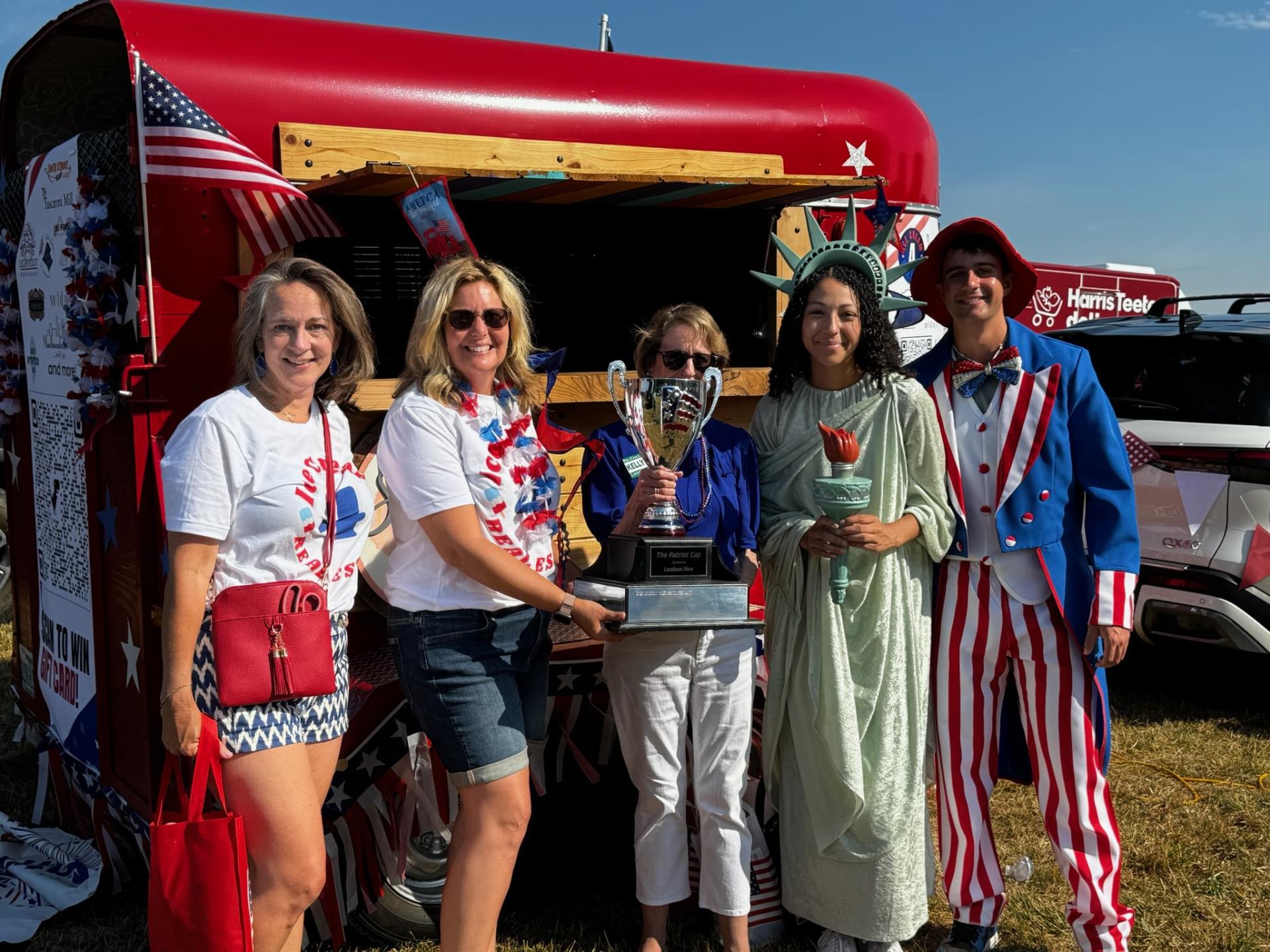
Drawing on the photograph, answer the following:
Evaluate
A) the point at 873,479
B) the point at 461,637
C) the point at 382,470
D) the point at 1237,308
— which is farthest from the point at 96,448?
the point at 1237,308

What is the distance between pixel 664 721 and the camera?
3.24m

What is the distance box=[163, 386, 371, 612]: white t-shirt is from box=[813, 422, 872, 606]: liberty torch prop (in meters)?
1.26

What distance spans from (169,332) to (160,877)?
160 cm

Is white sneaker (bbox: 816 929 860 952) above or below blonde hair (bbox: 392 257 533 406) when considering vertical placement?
below

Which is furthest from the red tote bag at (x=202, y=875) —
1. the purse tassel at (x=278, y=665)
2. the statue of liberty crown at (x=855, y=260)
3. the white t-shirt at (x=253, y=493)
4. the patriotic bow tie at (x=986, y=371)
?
the patriotic bow tie at (x=986, y=371)

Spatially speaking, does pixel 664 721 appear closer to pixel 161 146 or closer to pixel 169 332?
pixel 169 332

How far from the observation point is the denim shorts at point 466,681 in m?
2.85

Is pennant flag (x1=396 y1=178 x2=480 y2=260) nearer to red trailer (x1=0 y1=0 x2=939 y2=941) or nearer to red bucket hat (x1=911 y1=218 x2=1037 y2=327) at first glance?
red trailer (x1=0 y1=0 x2=939 y2=941)

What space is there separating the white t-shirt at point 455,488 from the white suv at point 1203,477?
361cm

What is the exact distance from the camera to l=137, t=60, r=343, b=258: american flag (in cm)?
333

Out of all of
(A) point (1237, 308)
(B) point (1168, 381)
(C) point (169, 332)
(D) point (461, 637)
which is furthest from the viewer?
(A) point (1237, 308)

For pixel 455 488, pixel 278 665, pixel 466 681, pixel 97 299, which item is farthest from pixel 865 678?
pixel 97 299

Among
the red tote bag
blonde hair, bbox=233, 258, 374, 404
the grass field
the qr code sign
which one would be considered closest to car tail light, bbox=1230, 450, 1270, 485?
the grass field

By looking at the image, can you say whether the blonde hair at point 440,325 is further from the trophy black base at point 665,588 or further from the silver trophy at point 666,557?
the trophy black base at point 665,588
